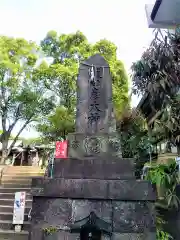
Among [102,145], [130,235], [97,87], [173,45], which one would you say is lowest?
[130,235]

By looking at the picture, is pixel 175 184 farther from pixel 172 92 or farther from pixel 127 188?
pixel 172 92

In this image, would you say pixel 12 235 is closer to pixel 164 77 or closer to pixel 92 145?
pixel 92 145

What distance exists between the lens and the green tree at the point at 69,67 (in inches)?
588

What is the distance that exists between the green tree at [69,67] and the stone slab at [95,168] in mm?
9152

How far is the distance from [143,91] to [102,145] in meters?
4.17

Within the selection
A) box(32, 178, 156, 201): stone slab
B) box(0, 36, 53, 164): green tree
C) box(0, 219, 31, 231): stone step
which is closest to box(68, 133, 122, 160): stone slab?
box(32, 178, 156, 201): stone slab

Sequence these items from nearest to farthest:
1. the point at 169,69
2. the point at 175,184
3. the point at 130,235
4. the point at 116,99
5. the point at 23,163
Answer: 1. the point at 130,235
2. the point at 175,184
3. the point at 169,69
4. the point at 116,99
5. the point at 23,163

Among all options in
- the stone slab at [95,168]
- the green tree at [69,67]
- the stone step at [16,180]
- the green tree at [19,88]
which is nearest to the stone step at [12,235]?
the stone slab at [95,168]

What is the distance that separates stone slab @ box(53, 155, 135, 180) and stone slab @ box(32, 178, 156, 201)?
187mm

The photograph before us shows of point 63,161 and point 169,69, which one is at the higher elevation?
point 169,69

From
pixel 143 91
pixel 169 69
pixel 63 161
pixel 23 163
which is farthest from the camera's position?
pixel 23 163

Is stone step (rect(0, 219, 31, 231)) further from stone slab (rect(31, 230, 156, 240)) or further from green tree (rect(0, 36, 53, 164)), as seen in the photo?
green tree (rect(0, 36, 53, 164))

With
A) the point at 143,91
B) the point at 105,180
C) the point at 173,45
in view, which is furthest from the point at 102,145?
the point at 173,45

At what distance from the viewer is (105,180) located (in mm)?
4934
